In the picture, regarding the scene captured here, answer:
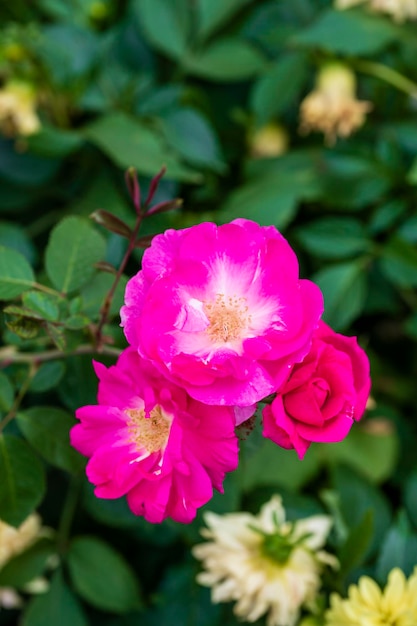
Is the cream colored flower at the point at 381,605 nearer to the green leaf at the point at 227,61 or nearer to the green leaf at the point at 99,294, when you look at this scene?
the green leaf at the point at 99,294

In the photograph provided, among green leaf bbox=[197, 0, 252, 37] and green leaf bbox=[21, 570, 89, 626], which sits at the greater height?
green leaf bbox=[197, 0, 252, 37]

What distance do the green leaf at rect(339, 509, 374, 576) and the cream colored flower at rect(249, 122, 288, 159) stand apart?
0.61 metres

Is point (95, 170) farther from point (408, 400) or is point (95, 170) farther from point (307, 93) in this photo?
point (408, 400)

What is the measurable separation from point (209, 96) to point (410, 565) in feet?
2.44

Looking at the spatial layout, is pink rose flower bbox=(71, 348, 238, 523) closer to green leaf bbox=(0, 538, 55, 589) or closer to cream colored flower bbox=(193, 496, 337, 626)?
cream colored flower bbox=(193, 496, 337, 626)

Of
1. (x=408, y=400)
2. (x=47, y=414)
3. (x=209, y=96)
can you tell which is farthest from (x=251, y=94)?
(x=47, y=414)

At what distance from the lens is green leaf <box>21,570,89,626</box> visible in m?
0.82

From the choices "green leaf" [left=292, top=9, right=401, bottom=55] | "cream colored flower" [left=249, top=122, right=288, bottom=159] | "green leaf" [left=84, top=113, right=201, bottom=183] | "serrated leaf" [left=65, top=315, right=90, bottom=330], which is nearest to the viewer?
"serrated leaf" [left=65, top=315, right=90, bottom=330]

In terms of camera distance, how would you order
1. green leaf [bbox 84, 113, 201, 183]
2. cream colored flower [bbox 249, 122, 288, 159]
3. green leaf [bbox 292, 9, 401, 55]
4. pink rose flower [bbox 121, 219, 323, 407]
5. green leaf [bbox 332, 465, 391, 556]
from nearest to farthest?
pink rose flower [bbox 121, 219, 323, 407]
green leaf [bbox 332, 465, 391, 556]
green leaf [bbox 84, 113, 201, 183]
green leaf [bbox 292, 9, 401, 55]
cream colored flower [bbox 249, 122, 288, 159]

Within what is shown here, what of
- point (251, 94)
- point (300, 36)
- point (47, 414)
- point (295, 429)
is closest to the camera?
point (295, 429)

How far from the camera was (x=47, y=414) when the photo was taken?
0.62m

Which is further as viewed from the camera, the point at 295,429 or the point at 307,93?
the point at 307,93

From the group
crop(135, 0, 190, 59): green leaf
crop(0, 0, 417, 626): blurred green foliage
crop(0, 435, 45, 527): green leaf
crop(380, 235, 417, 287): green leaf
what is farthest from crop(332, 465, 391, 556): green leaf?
crop(135, 0, 190, 59): green leaf

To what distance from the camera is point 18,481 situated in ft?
→ 1.94
